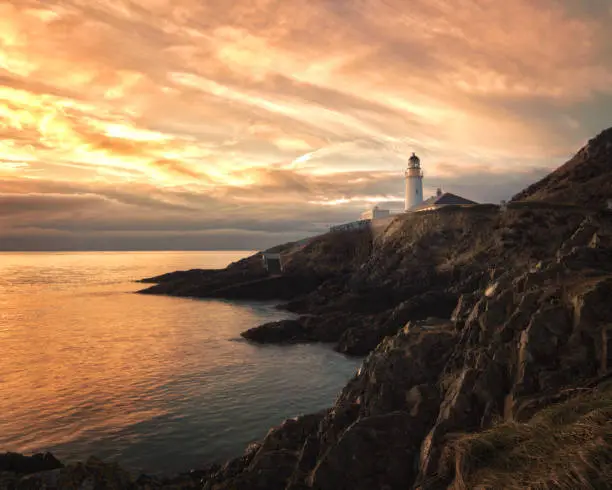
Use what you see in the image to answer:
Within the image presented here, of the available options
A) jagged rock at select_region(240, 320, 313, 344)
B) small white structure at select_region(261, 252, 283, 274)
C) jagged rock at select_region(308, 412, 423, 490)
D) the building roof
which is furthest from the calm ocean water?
the building roof

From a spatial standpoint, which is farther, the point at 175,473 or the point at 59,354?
the point at 59,354

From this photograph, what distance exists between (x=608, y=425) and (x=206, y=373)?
2338 cm

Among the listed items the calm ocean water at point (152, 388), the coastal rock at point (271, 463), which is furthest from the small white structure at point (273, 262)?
the coastal rock at point (271, 463)

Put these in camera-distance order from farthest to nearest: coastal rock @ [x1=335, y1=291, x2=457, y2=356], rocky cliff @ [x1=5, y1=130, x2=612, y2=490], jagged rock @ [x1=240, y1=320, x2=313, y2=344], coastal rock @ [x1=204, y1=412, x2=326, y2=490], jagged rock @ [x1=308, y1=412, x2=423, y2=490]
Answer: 1. jagged rock @ [x1=240, y1=320, x2=313, y2=344]
2. coastal rock @ [x1=335, y1=291, x2=457, y2=356]
3. coastal rock @ [x1=204, y1=412, x2=326, y2=490]
4. jagged rock @ [x1=308, y1=412, x2=423, y2=490]
5. rocky cliff @ [x1=5, y1=130, x2=612, y2=490]

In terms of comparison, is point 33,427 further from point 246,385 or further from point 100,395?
point 246,385

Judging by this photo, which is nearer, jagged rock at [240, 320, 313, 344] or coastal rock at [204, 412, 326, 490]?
coastal rock at [204, 412, 326, 490]

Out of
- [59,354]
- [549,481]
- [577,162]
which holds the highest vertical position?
[577,162]

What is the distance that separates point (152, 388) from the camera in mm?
23344

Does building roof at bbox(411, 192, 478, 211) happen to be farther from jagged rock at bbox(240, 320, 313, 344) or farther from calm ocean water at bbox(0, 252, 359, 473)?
jagged rock at bbox(240, 320, 313, 344)

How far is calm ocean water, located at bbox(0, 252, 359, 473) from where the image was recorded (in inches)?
650

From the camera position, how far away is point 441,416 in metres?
9.34

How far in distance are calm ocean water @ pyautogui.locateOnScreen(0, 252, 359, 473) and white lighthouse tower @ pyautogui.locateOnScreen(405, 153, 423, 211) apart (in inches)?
2185

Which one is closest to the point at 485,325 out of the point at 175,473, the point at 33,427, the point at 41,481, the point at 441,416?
the point at 441,416

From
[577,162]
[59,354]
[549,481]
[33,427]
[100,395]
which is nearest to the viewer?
[549,481]
